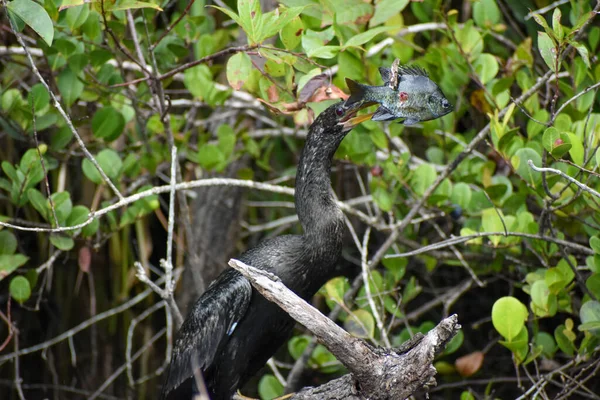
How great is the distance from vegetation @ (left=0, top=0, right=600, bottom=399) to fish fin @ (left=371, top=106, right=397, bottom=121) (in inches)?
13.0

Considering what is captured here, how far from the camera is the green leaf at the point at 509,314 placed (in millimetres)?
2941

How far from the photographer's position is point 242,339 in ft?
9.89

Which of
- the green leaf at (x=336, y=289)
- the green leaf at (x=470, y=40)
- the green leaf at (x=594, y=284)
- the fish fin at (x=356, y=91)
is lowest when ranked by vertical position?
the green leaf at (x=336, y=289)

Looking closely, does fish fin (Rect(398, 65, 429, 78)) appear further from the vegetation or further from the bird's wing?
the bird's wing

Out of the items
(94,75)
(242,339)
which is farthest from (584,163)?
(94,75)

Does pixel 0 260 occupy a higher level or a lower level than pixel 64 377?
higher

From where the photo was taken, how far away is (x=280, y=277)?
293 cm

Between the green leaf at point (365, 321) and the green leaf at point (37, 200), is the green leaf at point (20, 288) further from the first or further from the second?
the green leaf at point (365, 321)

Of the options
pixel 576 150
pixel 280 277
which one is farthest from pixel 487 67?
pixel 280 277

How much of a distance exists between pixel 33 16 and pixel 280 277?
1.20m

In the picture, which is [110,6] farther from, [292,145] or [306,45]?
[292,145]

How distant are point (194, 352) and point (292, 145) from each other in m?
1.95

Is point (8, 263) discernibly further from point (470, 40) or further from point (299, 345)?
point (470, 40)

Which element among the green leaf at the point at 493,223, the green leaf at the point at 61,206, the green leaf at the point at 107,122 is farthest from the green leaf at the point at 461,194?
the green leaf at the point at 61,206
